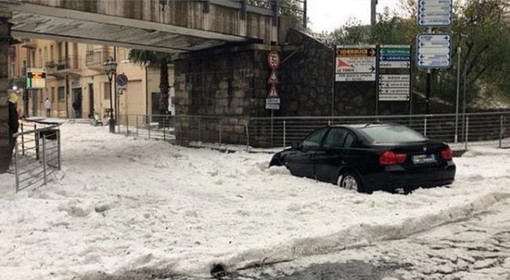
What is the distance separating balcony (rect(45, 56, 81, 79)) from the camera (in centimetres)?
4831

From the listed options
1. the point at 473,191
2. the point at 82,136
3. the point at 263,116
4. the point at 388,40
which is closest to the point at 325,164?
the point at 473,191

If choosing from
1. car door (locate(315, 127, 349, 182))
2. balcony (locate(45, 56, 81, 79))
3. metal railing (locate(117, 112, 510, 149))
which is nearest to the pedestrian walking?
balcony (locate(45, 56, 81, 79))

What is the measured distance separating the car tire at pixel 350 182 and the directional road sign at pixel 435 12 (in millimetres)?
8089

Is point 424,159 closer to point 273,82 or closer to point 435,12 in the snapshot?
point 435,12

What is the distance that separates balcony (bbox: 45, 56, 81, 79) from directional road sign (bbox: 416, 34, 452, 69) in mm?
37276

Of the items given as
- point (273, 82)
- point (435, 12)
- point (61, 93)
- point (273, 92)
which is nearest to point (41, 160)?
point (273, 92)

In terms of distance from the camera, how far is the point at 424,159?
945 centimetres

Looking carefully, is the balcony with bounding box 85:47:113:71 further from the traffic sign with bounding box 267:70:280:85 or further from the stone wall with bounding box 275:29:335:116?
the traffic sign with bounding box 267:70:280:85

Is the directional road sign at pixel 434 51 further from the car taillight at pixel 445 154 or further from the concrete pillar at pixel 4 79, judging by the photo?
the concrete pillar at pixel 4 79

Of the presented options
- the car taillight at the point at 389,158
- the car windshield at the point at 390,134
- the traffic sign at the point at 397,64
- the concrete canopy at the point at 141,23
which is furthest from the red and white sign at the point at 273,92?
the car taillight at the point at 389,158

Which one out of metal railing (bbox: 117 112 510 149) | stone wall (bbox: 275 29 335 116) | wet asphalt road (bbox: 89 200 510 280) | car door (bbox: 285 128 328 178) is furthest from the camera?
stone wall (bbox: 275 29 335 116)

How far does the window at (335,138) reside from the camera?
1028cm

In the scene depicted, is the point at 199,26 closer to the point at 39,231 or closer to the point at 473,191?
the point at 473,191

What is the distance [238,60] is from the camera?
65.2 feet
